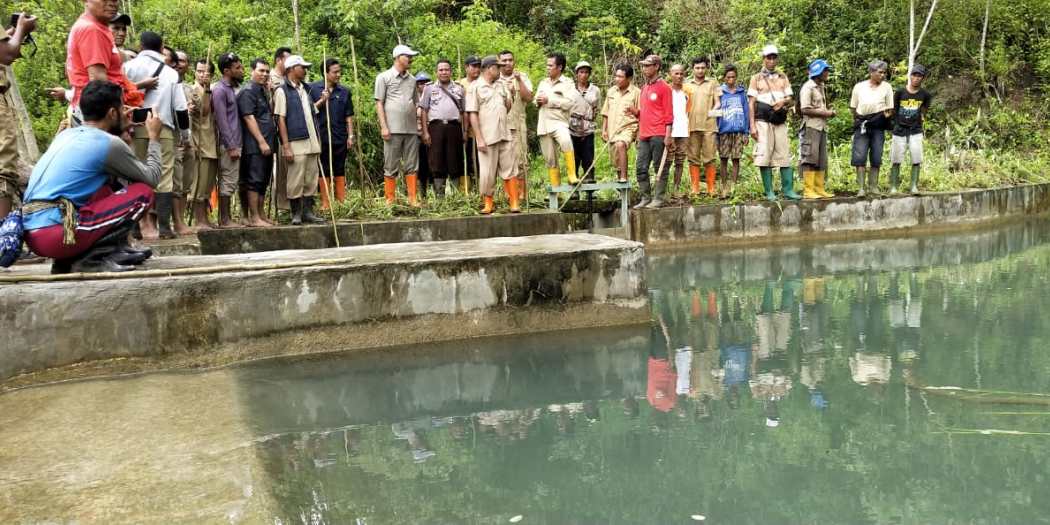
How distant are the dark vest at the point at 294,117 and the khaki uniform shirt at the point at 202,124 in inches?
25.4

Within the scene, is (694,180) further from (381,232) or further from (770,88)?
(381,232)

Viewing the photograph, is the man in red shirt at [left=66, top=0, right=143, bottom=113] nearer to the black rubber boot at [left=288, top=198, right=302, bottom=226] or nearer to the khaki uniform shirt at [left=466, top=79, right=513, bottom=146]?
the black rubber boot at [left=288, top=198, right=302, bottom=226]

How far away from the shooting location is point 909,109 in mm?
10203

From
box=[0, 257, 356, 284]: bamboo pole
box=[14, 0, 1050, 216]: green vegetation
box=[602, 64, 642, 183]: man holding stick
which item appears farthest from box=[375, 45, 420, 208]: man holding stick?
box=[0, 257, 356, 284]: bamboo pole

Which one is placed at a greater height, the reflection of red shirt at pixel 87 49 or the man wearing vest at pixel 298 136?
the reflection of red shirt at pixel 87 49

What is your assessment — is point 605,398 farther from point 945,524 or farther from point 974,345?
point 974,345

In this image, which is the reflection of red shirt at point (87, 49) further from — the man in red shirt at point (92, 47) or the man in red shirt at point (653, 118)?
the man in red shirt at point (653, 118)

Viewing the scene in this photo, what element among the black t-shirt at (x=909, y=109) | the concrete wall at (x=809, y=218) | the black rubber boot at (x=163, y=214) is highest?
the black t-shirt at (x=909, y=109)

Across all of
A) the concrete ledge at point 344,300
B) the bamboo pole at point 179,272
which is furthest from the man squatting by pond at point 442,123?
the concrete ledge at point 344,300

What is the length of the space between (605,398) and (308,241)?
13.2ft

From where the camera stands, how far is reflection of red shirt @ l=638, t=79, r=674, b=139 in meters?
9.06

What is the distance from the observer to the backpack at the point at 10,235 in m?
4.47

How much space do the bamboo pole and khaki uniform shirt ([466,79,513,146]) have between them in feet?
11.1

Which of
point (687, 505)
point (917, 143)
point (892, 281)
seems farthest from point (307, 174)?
point (917, 143)
